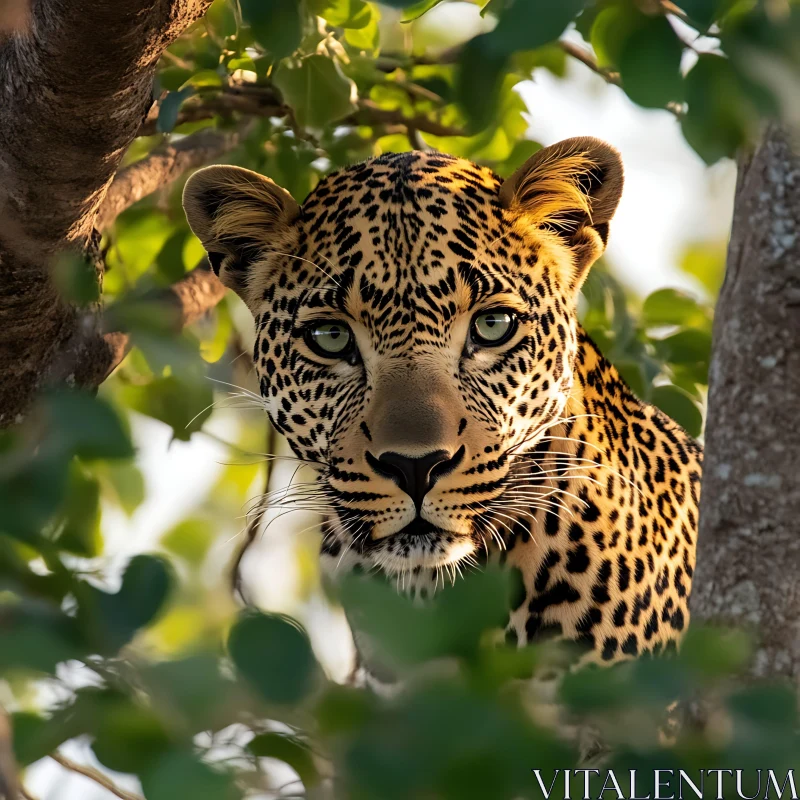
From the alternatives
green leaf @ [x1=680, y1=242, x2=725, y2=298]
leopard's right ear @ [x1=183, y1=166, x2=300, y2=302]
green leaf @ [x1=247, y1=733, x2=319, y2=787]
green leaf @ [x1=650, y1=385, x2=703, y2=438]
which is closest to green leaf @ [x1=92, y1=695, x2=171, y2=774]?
green leaf @ [x1=247, y1=733, x2=319, y2=787]

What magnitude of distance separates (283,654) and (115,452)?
0.28 m

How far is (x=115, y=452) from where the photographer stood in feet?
4.07

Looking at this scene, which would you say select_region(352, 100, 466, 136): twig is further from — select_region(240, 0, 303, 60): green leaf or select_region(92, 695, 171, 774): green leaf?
select_region(92, 695, 171, 774): green leaf

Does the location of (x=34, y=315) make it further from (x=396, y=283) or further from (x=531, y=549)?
(x=531, y=549)

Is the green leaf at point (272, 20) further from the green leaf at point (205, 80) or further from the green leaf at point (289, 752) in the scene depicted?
the green leaf at point (205, 80)

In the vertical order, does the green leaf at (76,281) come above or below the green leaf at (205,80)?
Result: below

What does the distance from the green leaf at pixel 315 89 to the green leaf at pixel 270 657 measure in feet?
10.1

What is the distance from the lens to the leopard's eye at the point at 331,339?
3.94 m

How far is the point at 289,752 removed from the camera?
1380 mm

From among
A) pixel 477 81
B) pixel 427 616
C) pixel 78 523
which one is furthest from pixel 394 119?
pixel 427 616

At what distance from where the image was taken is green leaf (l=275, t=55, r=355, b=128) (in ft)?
13.2

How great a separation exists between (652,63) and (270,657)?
0.77m

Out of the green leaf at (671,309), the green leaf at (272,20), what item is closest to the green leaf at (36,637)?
the green leaf at (272,20)

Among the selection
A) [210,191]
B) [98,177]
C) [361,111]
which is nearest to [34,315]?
[98,177]
